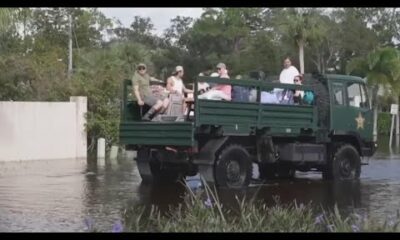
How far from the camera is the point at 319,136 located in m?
15.5

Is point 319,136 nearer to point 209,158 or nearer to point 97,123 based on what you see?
point 209,158

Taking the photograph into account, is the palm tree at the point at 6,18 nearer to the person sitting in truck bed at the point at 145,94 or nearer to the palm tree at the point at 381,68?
the person sitting in truck bed at the point at 145,94

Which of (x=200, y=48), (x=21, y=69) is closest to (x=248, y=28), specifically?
(x=200, y=48)

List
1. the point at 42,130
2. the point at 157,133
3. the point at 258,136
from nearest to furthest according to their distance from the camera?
the point at 157,133, the point at 258,136, the point at 42,130

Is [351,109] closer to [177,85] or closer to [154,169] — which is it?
[177,85]

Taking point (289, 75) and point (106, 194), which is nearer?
point (106, 194)

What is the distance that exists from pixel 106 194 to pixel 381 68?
28.3m

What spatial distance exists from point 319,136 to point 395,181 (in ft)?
6.47

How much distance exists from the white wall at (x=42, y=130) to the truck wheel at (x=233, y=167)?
1020 cm

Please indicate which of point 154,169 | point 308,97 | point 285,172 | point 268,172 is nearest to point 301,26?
point 285,172

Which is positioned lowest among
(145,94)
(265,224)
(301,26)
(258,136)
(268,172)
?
(268,172)

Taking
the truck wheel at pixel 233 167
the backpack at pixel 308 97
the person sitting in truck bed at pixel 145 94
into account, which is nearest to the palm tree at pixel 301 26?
the backpack at pixel 308 97

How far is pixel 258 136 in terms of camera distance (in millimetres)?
14508

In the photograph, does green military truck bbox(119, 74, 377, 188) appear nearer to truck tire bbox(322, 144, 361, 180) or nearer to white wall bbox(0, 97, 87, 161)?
truck tire bbox(322, 144, 361, 180)
